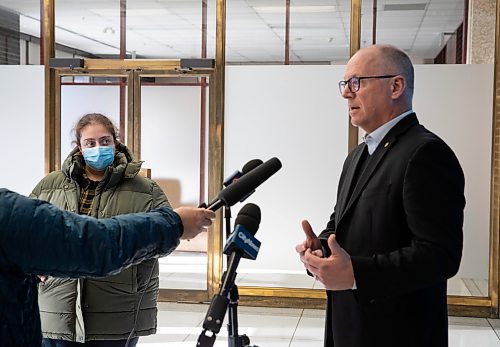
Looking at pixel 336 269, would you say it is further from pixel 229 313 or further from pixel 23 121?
pixel 23 121

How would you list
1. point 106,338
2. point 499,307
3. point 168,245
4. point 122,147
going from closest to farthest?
point 168,245 → point 106,338 → point 122,147 → point 499,307

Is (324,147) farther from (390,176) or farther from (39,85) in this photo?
(390,176)

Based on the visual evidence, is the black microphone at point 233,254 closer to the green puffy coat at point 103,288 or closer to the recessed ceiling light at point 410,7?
the green puffy coat at point 103,288

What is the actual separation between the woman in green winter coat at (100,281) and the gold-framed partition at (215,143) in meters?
3.05

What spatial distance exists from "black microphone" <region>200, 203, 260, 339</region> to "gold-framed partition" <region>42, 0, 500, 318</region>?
176 inches

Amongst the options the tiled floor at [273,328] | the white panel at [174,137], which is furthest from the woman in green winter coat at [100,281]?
the white panel at [174,137]

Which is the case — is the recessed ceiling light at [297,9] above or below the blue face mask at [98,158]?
above

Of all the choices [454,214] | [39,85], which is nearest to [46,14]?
[39,85]

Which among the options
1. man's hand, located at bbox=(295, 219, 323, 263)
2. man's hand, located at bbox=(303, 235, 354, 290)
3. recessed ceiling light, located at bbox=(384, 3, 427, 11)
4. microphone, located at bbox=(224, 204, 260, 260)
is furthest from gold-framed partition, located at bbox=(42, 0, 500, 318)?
microphone, located at bbox=(224, 204, 260, 260)

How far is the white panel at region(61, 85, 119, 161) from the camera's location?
20.6ft

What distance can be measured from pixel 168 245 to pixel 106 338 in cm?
143

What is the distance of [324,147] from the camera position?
5.99m

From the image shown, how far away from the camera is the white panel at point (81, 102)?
627 cm

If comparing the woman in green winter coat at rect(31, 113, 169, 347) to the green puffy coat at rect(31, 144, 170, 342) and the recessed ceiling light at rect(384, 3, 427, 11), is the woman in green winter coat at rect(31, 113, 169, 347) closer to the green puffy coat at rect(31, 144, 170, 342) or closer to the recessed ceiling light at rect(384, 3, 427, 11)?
the green puffy coat at rect(31, 144, 170, 342)
